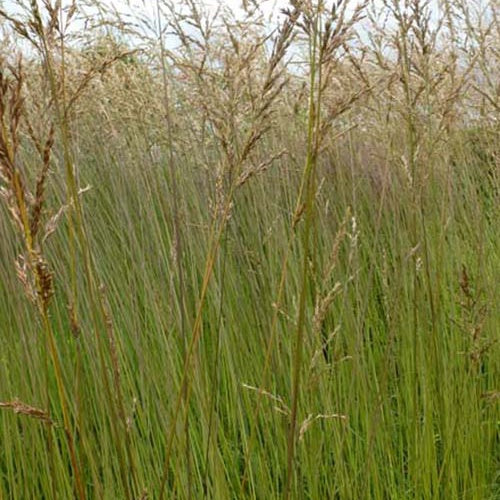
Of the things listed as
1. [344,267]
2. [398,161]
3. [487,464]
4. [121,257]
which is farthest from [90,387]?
[344,267]

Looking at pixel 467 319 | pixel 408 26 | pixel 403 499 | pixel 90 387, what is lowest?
pixel 403 499

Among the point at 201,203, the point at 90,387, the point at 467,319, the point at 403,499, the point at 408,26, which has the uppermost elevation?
the point at 408,26

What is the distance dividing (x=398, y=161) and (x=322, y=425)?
78 centimetres

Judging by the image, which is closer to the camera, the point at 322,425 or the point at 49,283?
the point at 49,283

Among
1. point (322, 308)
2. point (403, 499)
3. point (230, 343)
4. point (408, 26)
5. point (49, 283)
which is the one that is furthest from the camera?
point (230, 343)

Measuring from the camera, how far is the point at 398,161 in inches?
76.4

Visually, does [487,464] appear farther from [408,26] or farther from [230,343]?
[408,26]

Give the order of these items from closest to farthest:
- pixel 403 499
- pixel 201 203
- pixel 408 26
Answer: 1. pixel 408 26
2. pixel 403 499
3. pixel 201 203

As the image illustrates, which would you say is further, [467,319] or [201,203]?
[201,203]

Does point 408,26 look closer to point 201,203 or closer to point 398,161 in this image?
point 398,161

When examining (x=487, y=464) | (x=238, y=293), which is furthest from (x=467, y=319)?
(x=238, y=293)

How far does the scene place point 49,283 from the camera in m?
0.78

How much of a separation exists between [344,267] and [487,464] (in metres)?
1.27

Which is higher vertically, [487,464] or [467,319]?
[467,319]
